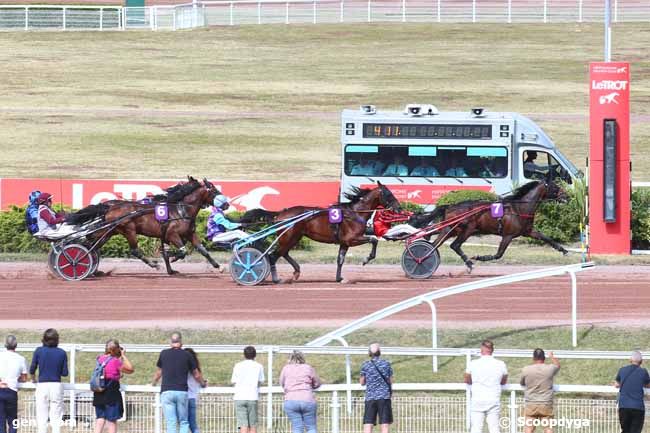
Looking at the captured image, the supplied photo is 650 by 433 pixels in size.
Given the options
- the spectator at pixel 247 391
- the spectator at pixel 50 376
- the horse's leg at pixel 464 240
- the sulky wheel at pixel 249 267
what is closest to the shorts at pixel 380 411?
the spectator at pixel 247 391

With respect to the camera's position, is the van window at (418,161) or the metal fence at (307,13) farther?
the metal fence at (307,13)

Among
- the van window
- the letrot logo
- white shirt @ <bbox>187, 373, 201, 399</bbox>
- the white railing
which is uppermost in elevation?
the letrot logo

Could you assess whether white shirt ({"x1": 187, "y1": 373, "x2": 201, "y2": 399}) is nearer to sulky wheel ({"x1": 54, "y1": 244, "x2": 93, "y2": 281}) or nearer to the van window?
sulky wheel ({"x1": 54, "y1": 244, "x2": 93, "y2": 281})

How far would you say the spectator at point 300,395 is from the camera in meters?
14.4

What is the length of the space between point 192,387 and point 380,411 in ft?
5.98

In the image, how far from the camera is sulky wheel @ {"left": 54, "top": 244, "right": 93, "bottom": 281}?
2428 centimetres

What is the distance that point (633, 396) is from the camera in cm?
1429

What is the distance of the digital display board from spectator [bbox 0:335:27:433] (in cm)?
1690

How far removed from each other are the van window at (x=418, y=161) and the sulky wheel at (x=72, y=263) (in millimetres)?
8003

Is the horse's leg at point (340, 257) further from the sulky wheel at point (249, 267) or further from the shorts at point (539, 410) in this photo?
the shorts at point (539, 410)

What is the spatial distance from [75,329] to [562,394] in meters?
6.83

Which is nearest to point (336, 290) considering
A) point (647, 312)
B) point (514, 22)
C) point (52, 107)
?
point (647, 312)

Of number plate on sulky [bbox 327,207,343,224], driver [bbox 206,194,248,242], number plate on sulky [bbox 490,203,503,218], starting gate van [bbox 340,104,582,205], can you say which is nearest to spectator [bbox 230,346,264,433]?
driver [bbox 206,194,248,242]

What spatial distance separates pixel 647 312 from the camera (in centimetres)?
2109
